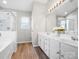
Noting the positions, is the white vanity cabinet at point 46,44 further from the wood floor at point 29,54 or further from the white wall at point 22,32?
the white wall at point 22,32

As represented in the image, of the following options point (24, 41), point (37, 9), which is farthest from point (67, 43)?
point (24, 41)

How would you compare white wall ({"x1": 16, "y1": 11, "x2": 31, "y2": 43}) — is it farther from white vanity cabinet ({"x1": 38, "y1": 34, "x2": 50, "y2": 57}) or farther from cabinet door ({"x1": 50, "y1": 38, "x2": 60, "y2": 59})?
cabinet door ({"x1": 50, "y1": 38, "x2": 60, "y2": 59})

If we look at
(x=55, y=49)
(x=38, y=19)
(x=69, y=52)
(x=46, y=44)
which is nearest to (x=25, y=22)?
(x=38, y=19)

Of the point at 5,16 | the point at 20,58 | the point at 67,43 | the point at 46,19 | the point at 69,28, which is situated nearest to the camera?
the point at 67,43

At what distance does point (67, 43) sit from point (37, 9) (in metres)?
3.49

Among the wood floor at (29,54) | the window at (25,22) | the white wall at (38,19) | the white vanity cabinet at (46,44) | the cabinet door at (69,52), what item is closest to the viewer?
the cabinet door at (69,52)

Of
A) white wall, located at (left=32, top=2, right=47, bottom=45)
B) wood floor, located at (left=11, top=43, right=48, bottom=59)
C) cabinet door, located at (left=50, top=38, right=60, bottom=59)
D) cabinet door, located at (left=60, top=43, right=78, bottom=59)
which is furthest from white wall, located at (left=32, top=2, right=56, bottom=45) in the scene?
cabinet door, located at (left=60, top=43, right=78, bottom=59)

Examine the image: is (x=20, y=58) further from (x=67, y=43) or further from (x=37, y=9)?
(x=37, y=9)

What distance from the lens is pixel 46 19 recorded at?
447cm

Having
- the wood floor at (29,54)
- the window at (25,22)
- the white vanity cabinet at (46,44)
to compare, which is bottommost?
the wood floor at (29,54)

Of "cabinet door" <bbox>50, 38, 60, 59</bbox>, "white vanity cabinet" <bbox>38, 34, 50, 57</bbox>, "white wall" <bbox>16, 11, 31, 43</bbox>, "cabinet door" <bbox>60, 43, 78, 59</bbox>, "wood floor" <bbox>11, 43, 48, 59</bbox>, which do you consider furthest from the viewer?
"white wall" <bbox>16, 11, 31, 43</bbox>

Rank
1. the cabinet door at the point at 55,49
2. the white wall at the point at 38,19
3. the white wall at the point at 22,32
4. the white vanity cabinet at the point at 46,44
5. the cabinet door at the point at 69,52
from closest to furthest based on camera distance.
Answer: the cabinet door at the point at 69,52 < the cabinet door at the point at 55,49 < the white vanity cabinet at the point at 46,44 < the white wall at the point at 38,19 < the white wall at the point at 22,32

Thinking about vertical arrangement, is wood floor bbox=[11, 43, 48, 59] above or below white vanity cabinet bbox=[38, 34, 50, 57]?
below

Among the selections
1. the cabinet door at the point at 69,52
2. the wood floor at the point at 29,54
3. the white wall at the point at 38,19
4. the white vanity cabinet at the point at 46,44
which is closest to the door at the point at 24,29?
the white wall at the point at 38,19
